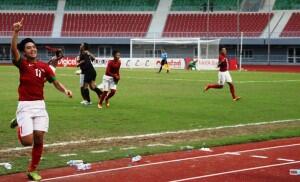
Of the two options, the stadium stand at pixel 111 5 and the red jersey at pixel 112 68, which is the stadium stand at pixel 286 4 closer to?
the stadium stand at pixel 111 5

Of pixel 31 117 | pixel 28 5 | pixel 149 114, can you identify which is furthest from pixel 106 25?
pixel 31 117

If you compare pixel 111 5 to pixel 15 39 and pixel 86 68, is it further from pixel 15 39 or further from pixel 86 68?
pixel 15 39

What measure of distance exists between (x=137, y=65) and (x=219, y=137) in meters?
46.4

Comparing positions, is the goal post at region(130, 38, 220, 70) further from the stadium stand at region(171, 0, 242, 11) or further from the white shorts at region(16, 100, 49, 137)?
the white shorts at region(16, 100, 49, 137)

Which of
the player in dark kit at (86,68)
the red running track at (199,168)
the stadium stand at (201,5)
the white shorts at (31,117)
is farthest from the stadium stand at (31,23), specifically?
the white shorts at (31,117)

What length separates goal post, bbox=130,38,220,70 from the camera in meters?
59.3

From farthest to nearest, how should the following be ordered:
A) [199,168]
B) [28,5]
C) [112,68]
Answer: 1. [28,5]
2. [112,68]
3. [199,168]

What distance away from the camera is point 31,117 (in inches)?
312

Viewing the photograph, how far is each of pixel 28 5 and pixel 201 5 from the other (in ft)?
74.0

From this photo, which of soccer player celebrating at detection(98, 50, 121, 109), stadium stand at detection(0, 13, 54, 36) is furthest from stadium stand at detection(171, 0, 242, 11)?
soccer player celebrating at detection(98, 50, 121, 109)

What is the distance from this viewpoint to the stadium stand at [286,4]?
70.6 metres

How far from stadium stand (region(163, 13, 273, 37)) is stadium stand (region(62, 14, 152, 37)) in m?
3.39

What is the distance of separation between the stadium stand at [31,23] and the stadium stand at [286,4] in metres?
27.8

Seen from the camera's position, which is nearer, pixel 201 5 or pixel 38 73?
pixel 38 73
